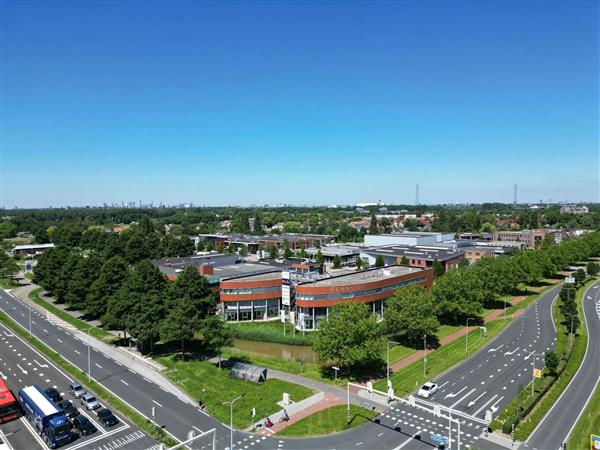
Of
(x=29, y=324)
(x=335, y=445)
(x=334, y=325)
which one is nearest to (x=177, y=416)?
(x=335, y=445)

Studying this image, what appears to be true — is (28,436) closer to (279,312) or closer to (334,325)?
(334,325)

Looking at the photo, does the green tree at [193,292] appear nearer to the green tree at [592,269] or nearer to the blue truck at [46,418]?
the blue truck at [46,418]

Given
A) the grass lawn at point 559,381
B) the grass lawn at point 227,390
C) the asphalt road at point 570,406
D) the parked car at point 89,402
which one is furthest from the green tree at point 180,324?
the asphalt road at point 570,406

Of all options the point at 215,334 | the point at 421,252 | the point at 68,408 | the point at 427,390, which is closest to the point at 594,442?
the point at 427,390

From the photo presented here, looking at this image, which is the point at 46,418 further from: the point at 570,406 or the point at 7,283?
the point at 7,283

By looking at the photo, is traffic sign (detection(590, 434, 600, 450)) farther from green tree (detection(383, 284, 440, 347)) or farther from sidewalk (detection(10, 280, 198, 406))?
sidewalk (detection(10, 280, 198, 406))

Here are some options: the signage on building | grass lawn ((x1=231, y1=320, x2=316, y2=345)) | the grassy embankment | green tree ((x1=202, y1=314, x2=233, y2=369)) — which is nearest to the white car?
the grassy embankment
